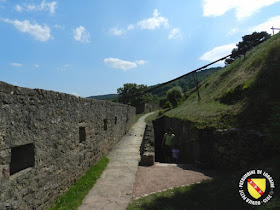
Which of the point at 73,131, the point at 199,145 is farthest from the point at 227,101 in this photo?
the point at 73,131

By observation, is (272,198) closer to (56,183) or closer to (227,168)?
(227,168)

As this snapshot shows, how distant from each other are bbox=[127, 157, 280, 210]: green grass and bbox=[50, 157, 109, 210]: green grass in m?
1.31

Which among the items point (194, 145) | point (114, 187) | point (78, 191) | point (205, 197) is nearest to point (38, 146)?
point (78, 191)

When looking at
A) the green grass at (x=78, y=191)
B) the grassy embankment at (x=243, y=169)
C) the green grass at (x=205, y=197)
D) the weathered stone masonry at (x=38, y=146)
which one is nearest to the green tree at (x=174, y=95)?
the grassy embankment at (x=243, y=169)

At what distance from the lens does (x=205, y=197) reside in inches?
172

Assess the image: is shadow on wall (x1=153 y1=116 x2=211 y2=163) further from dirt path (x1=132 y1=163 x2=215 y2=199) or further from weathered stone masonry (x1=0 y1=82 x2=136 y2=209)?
weathered stone masonry (x1=0 y1=82 x2=136 y2=209)

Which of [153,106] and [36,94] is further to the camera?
[153,106]

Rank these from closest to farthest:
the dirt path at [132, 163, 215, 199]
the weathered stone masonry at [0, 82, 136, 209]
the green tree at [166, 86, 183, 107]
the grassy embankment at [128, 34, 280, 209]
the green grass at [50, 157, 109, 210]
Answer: the weathered stone masonry at [0, 82, 136, 209] → the grassy embankment at [128, 34, 280, 209] → the green grass at [50, 157, 109, 210] → the dirt path at [132, 163, 215, 199] → the green tree at [166, 86, 183, 107]

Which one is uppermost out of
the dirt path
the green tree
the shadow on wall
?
the green tree

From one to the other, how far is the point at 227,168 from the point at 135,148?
5404mm

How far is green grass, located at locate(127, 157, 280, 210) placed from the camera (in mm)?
3770

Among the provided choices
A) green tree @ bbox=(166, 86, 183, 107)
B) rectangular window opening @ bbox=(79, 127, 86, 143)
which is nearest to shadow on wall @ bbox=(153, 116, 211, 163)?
rectangular window opening @ bbox=(79, 127, 86, 143)

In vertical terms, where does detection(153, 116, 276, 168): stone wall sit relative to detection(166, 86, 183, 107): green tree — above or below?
below

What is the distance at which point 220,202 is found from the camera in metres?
3.96
